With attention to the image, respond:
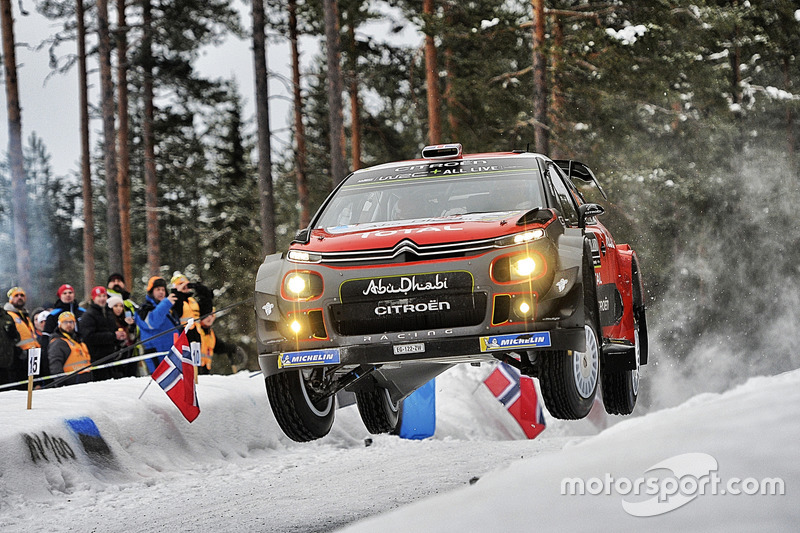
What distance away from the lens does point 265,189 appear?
22359 mm

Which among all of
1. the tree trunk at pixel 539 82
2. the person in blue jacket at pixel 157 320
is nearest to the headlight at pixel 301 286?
the person in blue jacket at pixel 157 320

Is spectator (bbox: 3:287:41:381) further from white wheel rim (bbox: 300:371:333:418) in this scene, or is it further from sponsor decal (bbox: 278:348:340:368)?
sponsor decal (bbox: 278:348:340:368)

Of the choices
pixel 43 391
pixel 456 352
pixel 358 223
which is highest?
pixel 358 223

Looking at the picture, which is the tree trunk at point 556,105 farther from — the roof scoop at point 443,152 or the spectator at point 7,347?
the roof scoop at point 443,152

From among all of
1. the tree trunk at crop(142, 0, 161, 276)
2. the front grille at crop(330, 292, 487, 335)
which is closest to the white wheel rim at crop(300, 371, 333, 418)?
the front grille at crop(330, 292, 487, 335)

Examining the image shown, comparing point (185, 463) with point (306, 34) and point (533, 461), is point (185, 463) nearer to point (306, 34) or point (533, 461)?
point (533, 461)

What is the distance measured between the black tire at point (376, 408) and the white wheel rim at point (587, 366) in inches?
78.4

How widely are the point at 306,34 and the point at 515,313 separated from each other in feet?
94.3

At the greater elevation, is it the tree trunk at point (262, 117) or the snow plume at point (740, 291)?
the tree trunk at point (262, 117)

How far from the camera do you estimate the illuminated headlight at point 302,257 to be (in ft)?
21.9

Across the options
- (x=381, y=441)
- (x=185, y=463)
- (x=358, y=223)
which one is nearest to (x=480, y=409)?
(x=381, y=441)

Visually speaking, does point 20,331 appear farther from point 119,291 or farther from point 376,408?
point 376,408

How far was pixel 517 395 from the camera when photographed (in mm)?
12625

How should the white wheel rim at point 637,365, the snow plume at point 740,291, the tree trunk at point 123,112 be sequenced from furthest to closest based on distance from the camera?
the tree trunk at point 123,112
the snow plume at point 740,291
the white wheel rim at point 637,365
